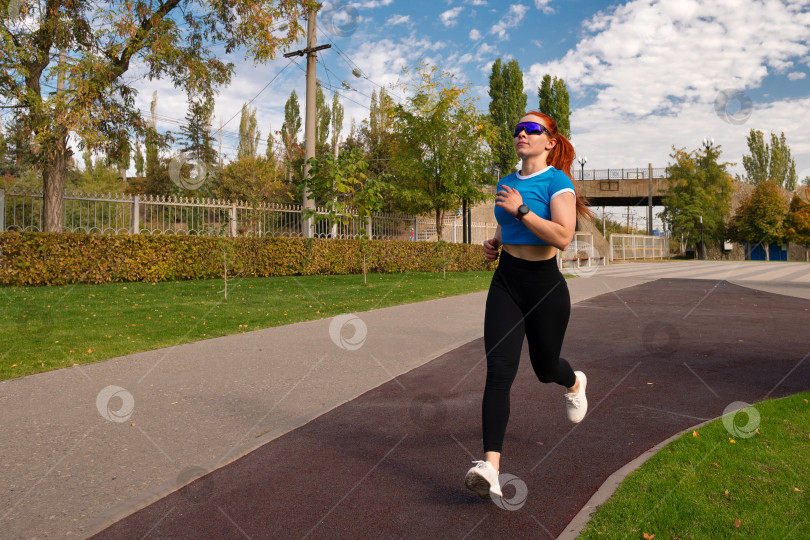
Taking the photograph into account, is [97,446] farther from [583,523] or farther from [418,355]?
[418,355]

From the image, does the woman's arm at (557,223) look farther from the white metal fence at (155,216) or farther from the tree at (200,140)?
the tree at (200,140)

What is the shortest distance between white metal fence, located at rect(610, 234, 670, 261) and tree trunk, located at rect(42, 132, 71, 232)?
37.1 meters

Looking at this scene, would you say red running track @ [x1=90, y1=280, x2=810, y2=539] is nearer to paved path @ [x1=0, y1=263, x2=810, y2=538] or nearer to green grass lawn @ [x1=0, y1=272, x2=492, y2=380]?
paved path @ [x1=0, y1=263, x2=810, y2=538]

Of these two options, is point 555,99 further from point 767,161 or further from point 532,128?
point 532,128

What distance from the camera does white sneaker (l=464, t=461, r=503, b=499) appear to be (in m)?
2.84

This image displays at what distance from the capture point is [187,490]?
314 cm

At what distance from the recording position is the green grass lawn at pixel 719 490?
258cm

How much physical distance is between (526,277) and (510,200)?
0.46 m

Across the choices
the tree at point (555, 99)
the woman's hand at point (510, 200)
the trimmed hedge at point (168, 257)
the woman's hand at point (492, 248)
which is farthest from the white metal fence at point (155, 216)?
the tree at point (555, 99)

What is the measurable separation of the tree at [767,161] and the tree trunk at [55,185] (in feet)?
199

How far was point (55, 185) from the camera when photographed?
14.5m

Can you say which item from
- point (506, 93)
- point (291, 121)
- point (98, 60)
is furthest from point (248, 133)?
point (98, 60)

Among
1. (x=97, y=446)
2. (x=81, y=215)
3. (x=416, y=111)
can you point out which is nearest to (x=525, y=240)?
(x=97, y=446)

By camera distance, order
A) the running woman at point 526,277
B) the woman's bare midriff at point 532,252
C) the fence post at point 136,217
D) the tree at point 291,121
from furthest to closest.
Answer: the tree at point 291,121 → the fence post at point 136,217 → the woman's bare midriff at point 532,252 → the running woman at point 526,277
